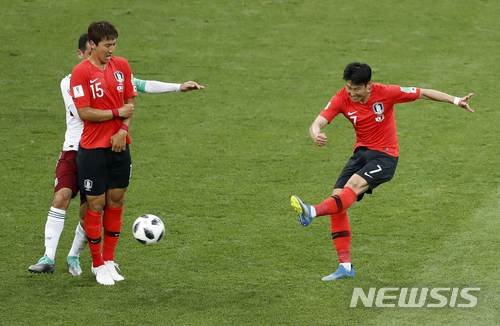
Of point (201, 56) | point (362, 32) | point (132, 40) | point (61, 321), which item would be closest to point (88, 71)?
point (61, 321)

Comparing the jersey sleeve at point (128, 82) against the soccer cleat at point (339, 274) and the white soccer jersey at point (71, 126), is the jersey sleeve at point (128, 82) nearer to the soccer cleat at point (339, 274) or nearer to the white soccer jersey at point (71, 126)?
the white soccer jersey at point (71, 126)

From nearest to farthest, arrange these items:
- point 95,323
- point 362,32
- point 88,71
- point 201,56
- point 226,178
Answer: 1. point 95,323
2. point 88,71
3. point 226,178
4. point 201,56
5. point 362,32

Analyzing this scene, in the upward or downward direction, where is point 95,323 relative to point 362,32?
downward

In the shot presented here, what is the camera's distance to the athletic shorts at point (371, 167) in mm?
6371

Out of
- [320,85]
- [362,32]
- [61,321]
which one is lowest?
[61,321]

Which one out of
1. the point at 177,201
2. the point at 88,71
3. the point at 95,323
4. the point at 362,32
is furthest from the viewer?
the point at 362,32

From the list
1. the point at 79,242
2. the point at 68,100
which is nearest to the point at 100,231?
the point at 79,242

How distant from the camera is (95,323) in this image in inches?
213

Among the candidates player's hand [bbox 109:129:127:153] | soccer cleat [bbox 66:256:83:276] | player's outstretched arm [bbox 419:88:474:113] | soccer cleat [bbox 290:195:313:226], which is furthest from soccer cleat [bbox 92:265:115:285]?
player's outstretched arm [bbox 419:88:474:113]

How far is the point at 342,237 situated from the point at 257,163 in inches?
156

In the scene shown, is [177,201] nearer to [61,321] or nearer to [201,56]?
[61,321]

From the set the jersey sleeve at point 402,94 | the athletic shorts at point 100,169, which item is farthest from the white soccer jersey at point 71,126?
the jersey sleeve at point 402,94

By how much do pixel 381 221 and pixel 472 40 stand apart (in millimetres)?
9571

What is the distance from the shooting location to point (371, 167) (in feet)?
21.0
